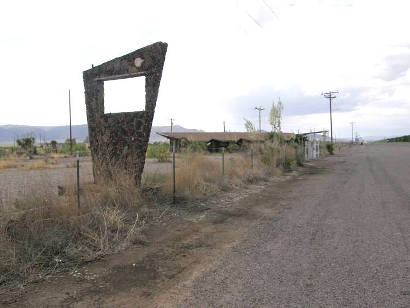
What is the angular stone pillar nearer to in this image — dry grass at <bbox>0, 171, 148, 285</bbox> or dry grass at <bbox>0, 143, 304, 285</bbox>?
dry grass at <bbox>0, 143, 304, 285</bbox>

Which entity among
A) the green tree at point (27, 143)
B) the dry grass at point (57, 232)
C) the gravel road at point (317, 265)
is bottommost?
the gravel road at point (317, 265)

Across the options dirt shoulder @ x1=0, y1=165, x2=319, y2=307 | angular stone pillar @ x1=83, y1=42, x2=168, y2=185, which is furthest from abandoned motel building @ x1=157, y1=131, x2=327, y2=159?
dirt shoulder @ x1=0, y1=165, x2=319, y2=307

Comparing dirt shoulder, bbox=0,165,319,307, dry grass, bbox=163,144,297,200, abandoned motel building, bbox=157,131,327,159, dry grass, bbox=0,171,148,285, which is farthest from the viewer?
abandoned motel building, bbox=157,131,327,159

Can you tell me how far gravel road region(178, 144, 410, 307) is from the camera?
4246 millimetres

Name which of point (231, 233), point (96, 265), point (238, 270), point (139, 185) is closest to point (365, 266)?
point (238, 270)

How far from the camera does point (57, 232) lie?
6.25 m

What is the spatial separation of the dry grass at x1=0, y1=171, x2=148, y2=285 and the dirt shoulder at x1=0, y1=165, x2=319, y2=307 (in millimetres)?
311

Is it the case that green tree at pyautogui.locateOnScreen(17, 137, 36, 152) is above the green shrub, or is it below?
above

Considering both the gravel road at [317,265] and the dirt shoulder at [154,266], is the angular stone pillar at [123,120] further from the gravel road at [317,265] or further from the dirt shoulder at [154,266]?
the gravel road at [317,265]

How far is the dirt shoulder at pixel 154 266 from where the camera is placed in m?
4.39

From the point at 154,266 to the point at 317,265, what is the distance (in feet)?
7.34

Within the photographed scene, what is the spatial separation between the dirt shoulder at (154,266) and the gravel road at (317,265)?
0.31m

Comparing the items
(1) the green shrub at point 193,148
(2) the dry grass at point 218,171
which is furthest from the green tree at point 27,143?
(2) the dry grass at point 218,171

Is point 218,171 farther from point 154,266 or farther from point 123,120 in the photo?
point 154,266
